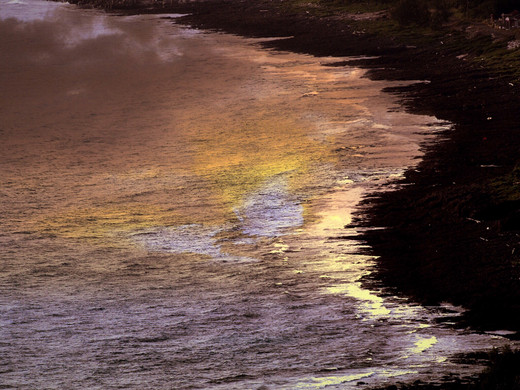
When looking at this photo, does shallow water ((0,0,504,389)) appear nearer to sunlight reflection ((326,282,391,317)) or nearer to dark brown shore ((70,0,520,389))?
sunlight reflection ((326,282,391,317))

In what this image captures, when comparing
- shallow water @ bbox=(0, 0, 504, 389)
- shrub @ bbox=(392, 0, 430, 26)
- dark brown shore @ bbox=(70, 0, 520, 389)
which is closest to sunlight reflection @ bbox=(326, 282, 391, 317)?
shallow water @ bbox=(0, 0, 504, 389)

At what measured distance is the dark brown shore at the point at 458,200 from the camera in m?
15.2

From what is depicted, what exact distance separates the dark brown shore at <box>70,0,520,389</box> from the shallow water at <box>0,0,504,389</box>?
22.2 inches

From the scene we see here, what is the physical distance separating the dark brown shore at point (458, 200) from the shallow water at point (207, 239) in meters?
0.56

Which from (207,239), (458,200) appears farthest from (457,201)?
(207,239)

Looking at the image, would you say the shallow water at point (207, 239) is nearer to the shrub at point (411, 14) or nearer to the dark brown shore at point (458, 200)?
the dark brown shore at point (458, 200)

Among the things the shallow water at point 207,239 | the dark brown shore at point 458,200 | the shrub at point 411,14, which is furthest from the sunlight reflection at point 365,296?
the shrub at point 411,14

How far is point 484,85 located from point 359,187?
43.7ft

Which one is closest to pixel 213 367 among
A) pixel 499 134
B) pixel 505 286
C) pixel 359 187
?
pixel 505 286

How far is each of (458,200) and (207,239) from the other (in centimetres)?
515

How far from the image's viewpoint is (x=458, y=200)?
1923cm

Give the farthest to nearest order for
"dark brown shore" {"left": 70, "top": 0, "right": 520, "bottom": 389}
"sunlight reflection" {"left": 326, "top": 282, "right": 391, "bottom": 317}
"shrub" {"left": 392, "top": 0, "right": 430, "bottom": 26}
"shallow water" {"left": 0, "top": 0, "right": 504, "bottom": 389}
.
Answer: "shrub" {"left": 392, "top": 0, "right": 430, "bottom": 26} < "dark brown shore" {"left": 70, "top": 0, "right": 520, "bottom": 389} < "sunlight reflection" {"left": 326, "top": 282, "right": 391, "bottom": 317} < "shallow water" {"left": 0, "top": 0, "right": 504, "bottom": 389}

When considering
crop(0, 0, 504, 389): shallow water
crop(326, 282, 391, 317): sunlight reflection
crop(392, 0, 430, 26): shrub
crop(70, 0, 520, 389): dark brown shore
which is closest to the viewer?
crop(0, 0, 504, 389): shallow water

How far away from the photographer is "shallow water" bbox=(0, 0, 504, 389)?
43.0 feet
